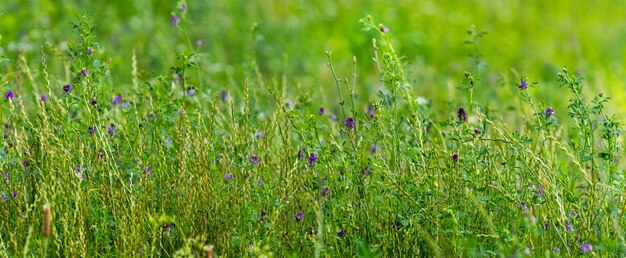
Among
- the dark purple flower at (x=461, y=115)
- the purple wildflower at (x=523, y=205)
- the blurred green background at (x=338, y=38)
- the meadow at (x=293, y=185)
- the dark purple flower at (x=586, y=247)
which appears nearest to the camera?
the dark purple flower at (x=586, y=247)

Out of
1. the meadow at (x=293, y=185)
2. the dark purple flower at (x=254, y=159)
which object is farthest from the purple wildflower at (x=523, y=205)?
the dark purple flower at (x=254, y=159)

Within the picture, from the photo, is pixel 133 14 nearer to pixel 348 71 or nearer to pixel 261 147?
pixel 348 71

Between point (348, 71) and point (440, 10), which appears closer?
point (348, 71)

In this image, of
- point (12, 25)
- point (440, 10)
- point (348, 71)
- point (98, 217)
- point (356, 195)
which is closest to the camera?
point (98, 217)

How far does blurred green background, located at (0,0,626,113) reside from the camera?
5.76 meters

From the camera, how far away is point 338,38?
7.25 m

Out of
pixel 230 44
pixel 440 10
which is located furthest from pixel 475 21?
pixel 230 44

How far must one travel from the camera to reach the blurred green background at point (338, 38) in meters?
5.76

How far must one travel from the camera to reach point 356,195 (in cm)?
311

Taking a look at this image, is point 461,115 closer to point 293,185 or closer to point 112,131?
point 293,185

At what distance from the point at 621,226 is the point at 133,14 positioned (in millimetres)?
4791

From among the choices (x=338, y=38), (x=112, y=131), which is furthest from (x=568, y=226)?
(x=338, y=38)

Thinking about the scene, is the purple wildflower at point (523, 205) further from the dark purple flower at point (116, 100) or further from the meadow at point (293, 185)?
the dark purple flower at point (116, 100)

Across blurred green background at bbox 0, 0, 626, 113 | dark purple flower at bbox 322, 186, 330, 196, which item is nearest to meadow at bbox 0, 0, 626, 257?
dark purple flower at bbox 322, 186, 330, 196
